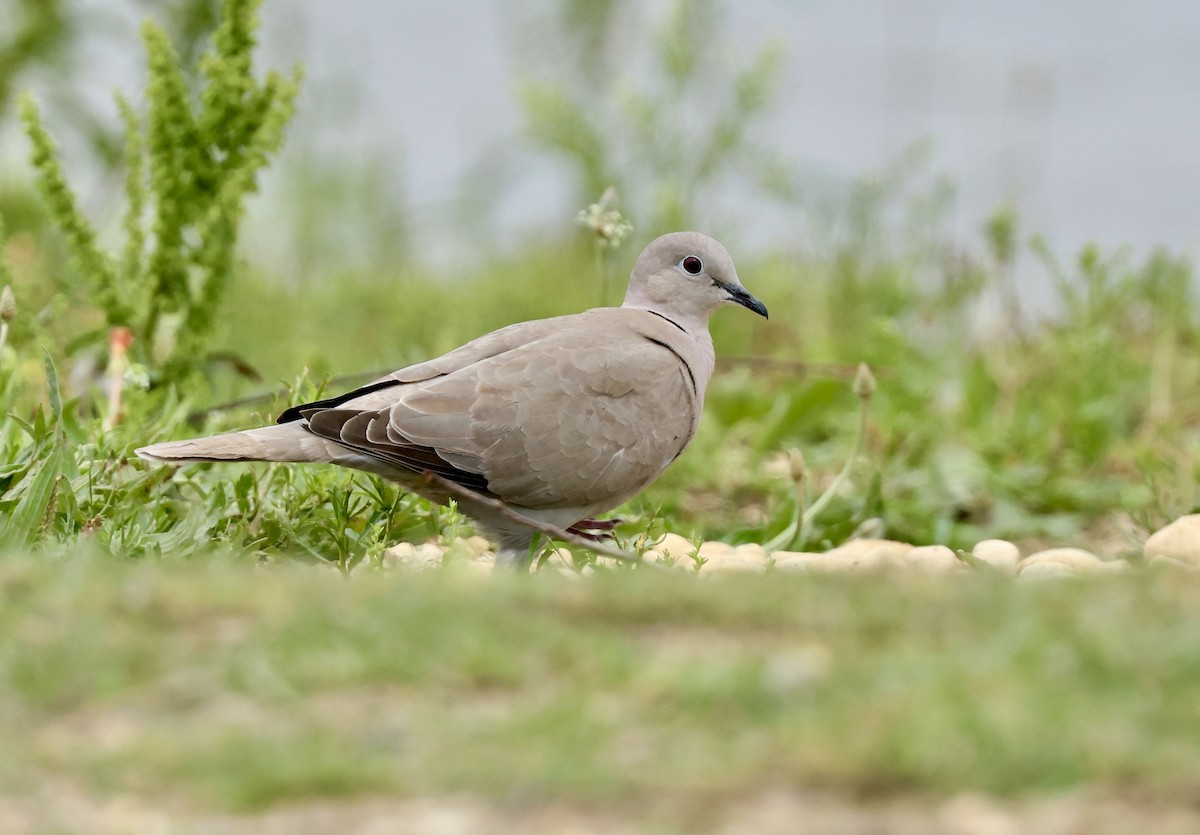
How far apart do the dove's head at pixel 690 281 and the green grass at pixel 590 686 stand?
2.05 meters

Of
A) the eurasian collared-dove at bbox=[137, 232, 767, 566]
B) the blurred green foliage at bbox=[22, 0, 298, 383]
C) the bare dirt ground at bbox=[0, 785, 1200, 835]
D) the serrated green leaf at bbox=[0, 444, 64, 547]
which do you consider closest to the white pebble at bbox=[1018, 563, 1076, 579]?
the eurasian collared-dove at bbox=[137, 232, 767, 566]

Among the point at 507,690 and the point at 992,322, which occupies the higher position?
the point at 507,690

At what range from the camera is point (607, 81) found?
926 cm

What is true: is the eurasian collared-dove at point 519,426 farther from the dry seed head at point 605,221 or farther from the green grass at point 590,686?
the green grass at point 590,686

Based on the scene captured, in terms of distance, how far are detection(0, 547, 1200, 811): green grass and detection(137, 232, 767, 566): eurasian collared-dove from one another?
106 cm

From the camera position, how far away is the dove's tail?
346cm

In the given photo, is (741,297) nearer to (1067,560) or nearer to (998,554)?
(998,554)

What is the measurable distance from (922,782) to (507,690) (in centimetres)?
62

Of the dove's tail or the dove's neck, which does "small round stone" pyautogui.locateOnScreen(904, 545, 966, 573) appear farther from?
the dove's tail

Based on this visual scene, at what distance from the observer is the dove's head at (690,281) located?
445cm

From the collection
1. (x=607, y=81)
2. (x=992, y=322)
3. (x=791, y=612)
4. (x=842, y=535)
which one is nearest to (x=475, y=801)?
(x=791, y=612)

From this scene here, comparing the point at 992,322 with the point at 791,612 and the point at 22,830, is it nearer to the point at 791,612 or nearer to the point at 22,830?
the point at 791,612

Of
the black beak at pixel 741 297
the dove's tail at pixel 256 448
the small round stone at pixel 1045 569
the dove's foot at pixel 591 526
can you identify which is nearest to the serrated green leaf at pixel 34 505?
the dove's tail at pixel 256 448

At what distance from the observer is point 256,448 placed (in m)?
3.51
